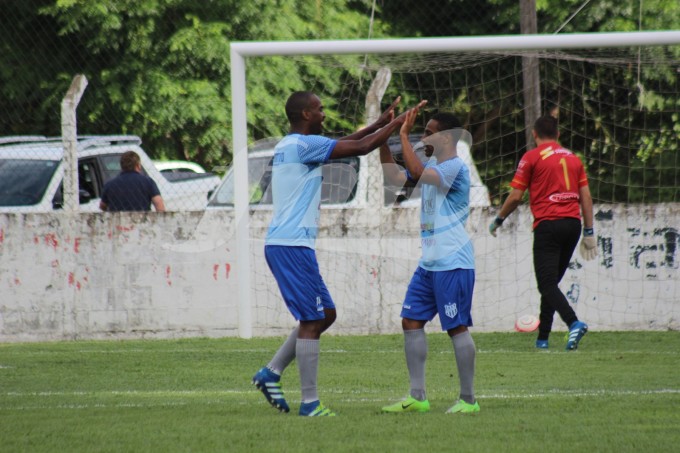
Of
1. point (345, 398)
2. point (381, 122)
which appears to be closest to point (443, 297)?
point (381, 122)

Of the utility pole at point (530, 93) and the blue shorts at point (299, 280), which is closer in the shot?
the blue shorts at point (299, 280)

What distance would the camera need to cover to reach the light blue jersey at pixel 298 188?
6590mm

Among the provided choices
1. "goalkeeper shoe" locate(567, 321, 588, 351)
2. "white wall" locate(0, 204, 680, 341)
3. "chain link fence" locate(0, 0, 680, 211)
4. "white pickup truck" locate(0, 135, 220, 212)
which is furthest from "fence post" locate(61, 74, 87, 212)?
"goalkeeper shoe" locate(567, 321, 588, 351)

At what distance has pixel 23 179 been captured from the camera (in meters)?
14.0

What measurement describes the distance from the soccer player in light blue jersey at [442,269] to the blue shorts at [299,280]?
21.1 inches

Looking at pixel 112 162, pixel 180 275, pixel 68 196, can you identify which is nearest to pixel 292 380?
pixel 180 275

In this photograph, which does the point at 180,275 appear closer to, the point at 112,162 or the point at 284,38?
the point at 112,162

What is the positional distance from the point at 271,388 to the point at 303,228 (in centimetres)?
94

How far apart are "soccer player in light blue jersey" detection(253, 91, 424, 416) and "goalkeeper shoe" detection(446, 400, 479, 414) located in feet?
2.26

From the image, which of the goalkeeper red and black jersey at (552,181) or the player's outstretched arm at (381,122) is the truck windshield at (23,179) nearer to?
the goalkeeper red and black jersey at (552,181)

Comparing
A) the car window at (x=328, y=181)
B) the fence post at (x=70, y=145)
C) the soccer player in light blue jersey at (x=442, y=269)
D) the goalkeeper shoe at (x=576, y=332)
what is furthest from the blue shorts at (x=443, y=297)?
the fence post at (x=70, y=145)

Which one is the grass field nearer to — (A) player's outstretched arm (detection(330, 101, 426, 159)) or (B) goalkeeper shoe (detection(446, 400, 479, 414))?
(B) goalkeeper shoe (detection(446, 400, 479, 414))

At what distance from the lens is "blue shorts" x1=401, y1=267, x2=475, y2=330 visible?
21.9ft

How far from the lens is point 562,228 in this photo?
10.3 m
